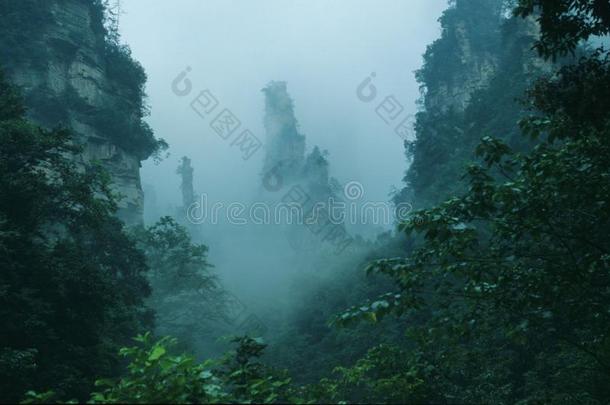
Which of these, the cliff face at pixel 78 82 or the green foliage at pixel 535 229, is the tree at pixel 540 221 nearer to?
the green foliage at pixel 535 229

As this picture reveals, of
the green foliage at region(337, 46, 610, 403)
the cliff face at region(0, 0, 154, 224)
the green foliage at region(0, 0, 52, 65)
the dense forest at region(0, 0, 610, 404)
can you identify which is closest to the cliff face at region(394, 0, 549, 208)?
the dense forest at region(0, 0, 610, 404)

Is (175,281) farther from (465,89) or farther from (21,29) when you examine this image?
(465,89)

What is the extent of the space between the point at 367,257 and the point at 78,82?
2452 cm

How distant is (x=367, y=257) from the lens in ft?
120

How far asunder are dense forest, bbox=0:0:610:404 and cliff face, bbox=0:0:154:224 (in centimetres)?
11

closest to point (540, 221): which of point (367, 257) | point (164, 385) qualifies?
point (164, 385)

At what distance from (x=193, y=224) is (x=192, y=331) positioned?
4623 centimetres

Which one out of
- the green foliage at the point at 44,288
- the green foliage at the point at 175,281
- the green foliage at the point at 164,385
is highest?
the green foliage at the point at 175,281

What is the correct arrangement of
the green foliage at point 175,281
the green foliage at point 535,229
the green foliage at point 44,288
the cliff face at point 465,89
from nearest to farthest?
1. the green foliage at point 535,229
2. the green foliage at point 44,288
3. the green foliage at point 175,281
4. the cliff face at point 465,89

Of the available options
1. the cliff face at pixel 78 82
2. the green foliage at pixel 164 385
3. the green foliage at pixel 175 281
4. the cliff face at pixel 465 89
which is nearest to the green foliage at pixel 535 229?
the green foliage at pixel 164 385

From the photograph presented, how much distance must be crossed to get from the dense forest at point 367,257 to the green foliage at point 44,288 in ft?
0.18

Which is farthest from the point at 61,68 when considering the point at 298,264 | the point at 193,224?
the point at 193,224

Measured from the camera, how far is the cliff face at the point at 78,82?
82.5 feet

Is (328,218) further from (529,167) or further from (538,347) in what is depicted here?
(529,167)
